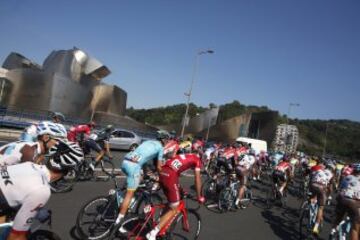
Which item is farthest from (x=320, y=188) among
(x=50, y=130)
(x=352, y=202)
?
(x=50, y=130)

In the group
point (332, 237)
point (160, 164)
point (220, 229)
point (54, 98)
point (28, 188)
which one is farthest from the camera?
point (54, 98)

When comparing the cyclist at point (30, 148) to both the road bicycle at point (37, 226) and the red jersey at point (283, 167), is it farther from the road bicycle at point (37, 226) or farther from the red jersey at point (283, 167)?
the red jersey at point (283, 167)

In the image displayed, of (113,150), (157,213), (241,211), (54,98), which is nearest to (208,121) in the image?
(54,98)

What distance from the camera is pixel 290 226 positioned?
9.79 meters

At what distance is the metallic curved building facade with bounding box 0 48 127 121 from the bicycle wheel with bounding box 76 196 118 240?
3731 cm

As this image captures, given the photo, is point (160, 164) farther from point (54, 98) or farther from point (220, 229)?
point (54, 98)

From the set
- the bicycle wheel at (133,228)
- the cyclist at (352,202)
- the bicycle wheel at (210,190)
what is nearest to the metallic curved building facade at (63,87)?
the bicycle wheel at (210,190)

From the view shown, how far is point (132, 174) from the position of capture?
5.83 m

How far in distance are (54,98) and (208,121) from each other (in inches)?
1487

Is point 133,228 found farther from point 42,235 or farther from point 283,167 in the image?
point 283,167

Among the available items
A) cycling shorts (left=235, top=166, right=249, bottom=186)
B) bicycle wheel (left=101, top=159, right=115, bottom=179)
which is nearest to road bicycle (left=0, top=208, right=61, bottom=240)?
cycling shorts (left=235, top=166, right=249, bottom=186)

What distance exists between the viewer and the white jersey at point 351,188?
6926 millimetres

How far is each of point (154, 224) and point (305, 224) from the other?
4.76 metres

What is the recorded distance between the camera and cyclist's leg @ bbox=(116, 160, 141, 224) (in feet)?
17.9
